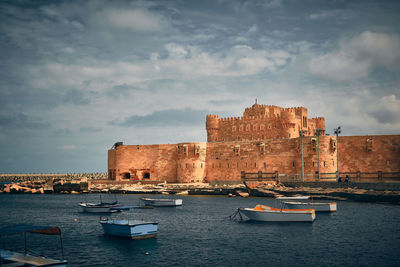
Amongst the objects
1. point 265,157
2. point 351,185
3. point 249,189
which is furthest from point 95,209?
point 351,185

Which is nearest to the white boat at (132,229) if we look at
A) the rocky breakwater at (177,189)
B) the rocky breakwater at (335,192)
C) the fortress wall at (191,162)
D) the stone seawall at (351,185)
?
the rocky breakwater at (335,192)

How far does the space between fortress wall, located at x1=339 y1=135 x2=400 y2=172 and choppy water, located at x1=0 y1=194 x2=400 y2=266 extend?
18.5 metres

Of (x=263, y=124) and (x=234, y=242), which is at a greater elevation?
(x=263, y=124)

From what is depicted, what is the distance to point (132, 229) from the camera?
85.8ft

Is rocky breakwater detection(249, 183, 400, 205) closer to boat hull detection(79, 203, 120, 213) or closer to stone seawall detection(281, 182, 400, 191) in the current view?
stone seawall detection(281, 182, 400, 191)

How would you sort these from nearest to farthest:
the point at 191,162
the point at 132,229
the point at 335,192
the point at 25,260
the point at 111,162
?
the point at 25,260 → the point at 132,229 → the point at 335,192 → the point at 191,162 → the point at 111,162

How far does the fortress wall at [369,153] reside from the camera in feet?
182

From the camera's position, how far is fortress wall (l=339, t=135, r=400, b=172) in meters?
55.5

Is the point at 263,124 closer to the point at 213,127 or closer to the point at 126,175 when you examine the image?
the point at 213,127

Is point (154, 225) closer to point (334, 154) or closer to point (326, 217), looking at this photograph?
point (326, 217)

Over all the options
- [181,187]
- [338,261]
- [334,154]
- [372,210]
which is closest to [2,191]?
[181,187]

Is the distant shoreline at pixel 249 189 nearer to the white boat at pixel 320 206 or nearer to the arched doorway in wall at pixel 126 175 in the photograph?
the arched doorway in wall at pixel 126 175

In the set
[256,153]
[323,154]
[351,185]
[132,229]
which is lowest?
[132,229]

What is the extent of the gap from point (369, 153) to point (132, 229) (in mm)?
41622
